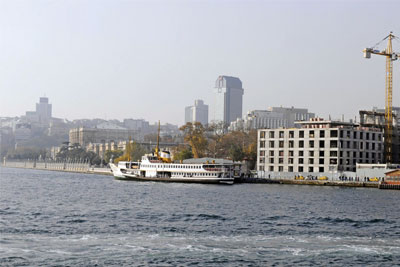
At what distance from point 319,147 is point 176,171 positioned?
27632 millimetres

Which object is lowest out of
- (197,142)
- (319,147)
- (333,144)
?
(319,147)

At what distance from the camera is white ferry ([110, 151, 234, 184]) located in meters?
117

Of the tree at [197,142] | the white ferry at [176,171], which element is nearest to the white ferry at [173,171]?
the white ferry at [176,171]

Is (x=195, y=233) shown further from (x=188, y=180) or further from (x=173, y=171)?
(x=173, y=171)

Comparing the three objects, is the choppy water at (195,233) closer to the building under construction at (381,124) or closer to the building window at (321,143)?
the building window at (321,143)

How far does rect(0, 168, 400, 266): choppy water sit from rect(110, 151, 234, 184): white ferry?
156 feet

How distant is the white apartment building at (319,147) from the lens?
124 meters

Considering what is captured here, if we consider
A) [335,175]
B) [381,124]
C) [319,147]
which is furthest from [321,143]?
[381,124]

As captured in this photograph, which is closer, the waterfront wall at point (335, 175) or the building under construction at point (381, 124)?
the waterfront wall at point (335, 175)

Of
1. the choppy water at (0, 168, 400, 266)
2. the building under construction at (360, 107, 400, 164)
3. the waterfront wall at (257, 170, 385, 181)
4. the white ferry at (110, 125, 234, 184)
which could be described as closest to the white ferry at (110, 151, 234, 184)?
the white ferry at (110, 125, 234, 184)

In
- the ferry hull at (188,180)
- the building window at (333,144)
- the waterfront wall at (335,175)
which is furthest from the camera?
the building window at (333,144)

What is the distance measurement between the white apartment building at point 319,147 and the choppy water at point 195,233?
55022 mm

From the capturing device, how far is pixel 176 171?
120 m

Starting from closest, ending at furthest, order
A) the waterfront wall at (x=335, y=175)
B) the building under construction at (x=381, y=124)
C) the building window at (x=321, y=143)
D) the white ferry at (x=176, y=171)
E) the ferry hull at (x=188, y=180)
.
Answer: the waterfront wall at (x=335, y=175) → the ferry hull at (x=188, y=180) → the white ferry at (x=176, y=171) → the building window at (x=321, y=143) → the building under construction at (x=381, y=124)
